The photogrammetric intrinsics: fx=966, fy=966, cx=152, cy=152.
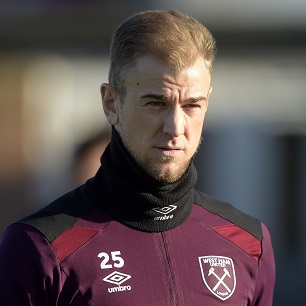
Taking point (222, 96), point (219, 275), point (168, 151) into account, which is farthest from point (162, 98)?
point (222, 96)

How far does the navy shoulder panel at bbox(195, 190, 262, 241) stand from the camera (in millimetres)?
2867

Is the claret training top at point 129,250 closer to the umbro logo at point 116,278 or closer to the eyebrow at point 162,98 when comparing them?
the umbro logo at point 116,278

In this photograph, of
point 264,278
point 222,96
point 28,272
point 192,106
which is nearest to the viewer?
point 28,272

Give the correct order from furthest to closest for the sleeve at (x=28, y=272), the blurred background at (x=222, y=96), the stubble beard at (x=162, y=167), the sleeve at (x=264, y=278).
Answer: the blurred background at (x=222, y=96)
the sleeve at (x=264, y=278)
the stubble beard at (x=162, y=167)
the sleeve at (x=28, y=272)

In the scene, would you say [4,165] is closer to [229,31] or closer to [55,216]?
[229,31]

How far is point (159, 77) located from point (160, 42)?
96mm

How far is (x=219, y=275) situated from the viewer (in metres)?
2.67

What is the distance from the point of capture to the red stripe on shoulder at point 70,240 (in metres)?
2.53

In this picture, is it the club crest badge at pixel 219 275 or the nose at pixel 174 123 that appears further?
the club crest badge at pixel 219 275

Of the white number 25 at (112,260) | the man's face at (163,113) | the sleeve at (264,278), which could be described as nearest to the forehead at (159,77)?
the man's face at (163,113)

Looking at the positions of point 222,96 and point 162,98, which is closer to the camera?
point 162,98

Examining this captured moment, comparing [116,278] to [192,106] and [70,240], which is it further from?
[192,106]

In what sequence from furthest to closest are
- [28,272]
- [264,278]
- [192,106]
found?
[264,278] < [192,106] < [28,272]

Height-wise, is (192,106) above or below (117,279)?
above
